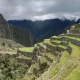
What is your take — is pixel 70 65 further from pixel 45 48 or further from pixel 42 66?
pixel 45 48

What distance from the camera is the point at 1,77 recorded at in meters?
50.2

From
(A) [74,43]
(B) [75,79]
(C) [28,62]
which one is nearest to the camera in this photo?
(B) [75,79]

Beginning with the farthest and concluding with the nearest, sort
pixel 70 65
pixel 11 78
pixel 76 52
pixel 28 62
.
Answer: pixel 28 62, pixel 11 78, pixel 76 52, pixel 70 65

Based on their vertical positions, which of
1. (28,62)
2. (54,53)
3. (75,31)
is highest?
(75,31)

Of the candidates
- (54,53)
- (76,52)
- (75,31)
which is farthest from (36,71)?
(76,52)

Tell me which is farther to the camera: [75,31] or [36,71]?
[75,31]

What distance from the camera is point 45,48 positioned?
Result: 66.9m

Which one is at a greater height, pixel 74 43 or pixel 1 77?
pixel 74 43

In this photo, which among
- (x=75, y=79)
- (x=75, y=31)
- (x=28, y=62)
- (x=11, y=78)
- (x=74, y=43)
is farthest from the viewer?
(x=28, y=62)

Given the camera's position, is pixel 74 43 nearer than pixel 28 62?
Yes

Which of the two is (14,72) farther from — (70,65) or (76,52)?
(70,65)

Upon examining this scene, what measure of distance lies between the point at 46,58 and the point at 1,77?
1351 cm

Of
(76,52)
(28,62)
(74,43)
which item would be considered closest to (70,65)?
(76,52)

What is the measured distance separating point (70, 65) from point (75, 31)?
124 ft
